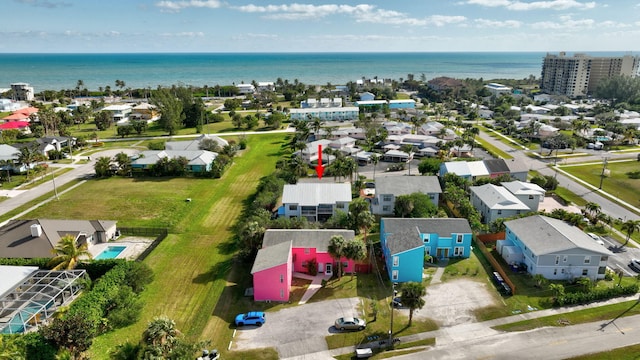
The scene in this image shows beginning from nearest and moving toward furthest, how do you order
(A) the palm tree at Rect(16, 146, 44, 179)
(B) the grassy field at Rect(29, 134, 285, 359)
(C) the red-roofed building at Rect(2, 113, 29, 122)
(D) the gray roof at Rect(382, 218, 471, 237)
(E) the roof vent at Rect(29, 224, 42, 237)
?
(B) the grassy field at Rect(29, 134, 285, 359) < (E) the roof vent at Rect(29, 224, 42, 237) < (D) the gray roof at Rect(382, 218, 471, 237) < (A) the palm tree at Rect(16, 146, 44, 179) < (C) the red-roofed building at Rect(2, 113, 29, 122)

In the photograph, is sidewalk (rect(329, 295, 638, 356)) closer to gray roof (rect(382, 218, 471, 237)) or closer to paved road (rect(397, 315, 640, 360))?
paved road (rect(397, 315, 640, 360))

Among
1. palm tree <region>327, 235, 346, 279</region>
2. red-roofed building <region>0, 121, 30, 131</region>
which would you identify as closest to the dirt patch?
palm tree <region>327, 235, 346, 279</region>

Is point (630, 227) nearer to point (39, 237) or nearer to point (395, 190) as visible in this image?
point (395, 190)

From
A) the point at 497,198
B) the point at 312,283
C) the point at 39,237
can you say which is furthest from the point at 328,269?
the point at 39,237

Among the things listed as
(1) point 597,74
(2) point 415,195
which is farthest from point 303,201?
(1) point 597,74

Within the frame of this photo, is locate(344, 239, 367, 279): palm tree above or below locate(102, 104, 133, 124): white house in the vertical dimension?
below

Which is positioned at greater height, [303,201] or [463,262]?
[303,201]

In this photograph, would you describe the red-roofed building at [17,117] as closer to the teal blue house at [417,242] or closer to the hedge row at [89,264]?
the hedge row at [89,264]

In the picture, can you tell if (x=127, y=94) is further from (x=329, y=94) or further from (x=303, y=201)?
(x=303, y=201)
